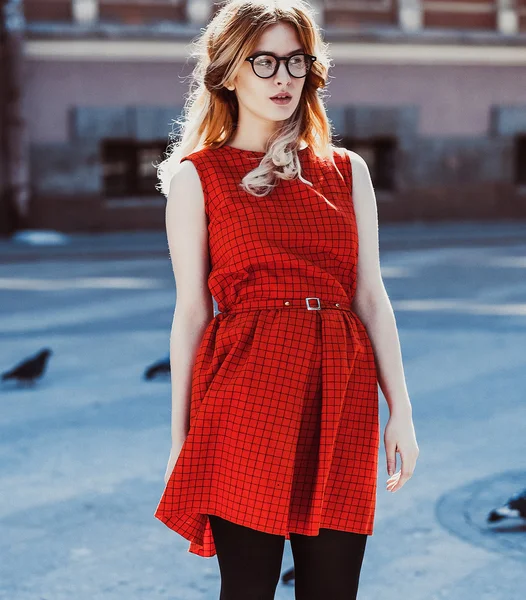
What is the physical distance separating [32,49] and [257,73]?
50.5ft

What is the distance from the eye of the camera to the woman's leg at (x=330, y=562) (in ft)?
7.20

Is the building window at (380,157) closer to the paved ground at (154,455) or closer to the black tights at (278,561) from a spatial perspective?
the paved ground at (154,455)

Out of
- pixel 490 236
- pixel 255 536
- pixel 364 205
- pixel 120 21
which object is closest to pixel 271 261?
pixel 364 205

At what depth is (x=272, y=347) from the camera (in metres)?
2.14

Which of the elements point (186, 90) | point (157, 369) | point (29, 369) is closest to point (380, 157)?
point (186, 90)

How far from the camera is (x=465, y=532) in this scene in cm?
380

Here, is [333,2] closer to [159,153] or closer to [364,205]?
[159,153]

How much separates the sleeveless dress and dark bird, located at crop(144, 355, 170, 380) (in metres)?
4.13

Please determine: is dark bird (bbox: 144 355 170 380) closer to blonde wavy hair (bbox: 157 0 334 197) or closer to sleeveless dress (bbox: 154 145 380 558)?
blonde wavy hair (bbox: 157 0 334 197)

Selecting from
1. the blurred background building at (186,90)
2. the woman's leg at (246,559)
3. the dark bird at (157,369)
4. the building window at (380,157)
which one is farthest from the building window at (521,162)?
the woman's leg at (246,559)

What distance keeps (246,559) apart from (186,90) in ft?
51.5

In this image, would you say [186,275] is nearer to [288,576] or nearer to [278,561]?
[278,561]

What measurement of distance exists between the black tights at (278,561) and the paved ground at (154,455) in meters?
1.12

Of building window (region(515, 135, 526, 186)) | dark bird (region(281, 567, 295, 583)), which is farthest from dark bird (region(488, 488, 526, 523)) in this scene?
building window (region(515, 135, 526, 186))
